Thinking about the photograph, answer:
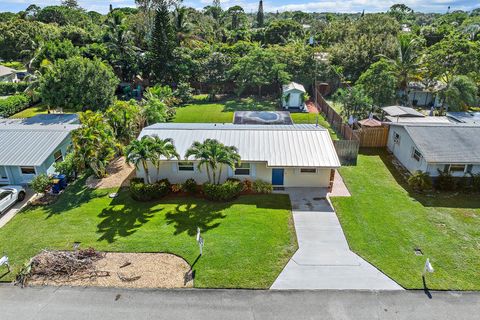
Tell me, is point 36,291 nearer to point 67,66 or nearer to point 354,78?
point 67,66

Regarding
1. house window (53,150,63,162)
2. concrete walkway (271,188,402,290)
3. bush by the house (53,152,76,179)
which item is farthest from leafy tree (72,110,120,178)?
concrete walkway (271,188,402,290)

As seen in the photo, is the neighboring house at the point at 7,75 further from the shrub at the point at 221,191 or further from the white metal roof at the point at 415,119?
the white metal roof at the point at 415,119

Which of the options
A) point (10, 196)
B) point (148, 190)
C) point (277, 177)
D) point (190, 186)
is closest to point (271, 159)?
point (277, 177)

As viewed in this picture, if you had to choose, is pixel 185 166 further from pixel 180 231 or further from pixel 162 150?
pixel 180 231

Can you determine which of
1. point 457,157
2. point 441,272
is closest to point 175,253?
point 441,272

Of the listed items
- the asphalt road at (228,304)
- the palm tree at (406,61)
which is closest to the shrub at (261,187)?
the asphalt road at (228,304)

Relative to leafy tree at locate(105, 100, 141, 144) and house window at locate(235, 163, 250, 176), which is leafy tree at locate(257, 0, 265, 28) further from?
house window at locate(235, 163, 250, 176)
